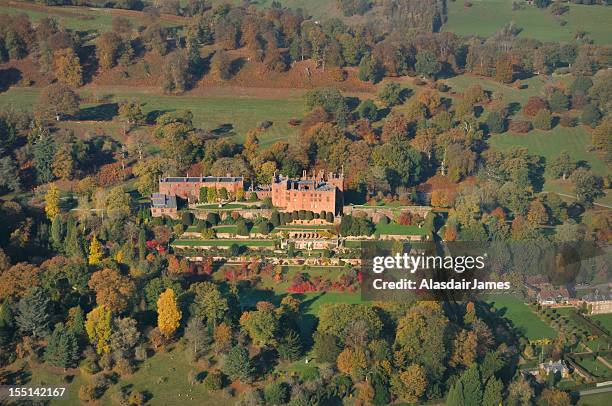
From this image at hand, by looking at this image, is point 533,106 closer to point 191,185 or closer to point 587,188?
point 587,188

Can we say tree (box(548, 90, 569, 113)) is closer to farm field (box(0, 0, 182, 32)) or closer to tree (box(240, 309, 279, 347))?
farm field (box(0, 0, 182, 32))

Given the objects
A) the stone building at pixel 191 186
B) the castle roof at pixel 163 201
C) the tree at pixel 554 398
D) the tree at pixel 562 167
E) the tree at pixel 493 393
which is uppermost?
the stone building at pixel 191 186

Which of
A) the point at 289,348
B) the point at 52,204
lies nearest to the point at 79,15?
the point at 52,204

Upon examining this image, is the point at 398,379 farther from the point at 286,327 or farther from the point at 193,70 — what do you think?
the point at 193,70


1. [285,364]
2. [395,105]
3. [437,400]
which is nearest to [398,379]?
[437,400]

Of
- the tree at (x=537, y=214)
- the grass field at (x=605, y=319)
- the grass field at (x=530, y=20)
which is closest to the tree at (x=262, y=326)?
the grass field at (x=605, y=319)

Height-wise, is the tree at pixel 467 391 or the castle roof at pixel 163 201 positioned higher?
the castle roof at pixel 163 201

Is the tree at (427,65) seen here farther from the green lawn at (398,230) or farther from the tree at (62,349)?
the tree at (62,349)
